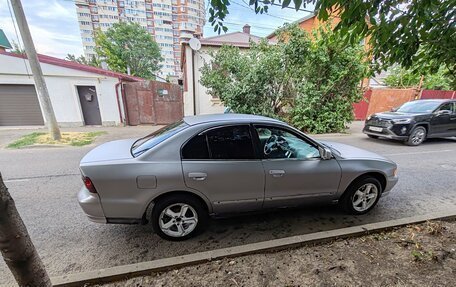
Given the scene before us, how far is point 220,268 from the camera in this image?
2137 millimetres

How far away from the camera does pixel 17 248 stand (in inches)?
49.6

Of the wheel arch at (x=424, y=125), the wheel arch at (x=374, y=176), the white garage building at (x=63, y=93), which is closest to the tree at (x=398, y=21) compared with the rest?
the wheel arch at (x=374, y=176)

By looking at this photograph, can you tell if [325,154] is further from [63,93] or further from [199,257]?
[63,93]

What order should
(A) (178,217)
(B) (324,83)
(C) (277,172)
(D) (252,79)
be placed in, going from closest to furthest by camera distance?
(A) (178,217)
(C) (277,172)
(D) (252,79)
(B) (324,83)

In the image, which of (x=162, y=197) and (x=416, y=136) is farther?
(x=416, y=136)

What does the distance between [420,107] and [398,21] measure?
8.45 meters

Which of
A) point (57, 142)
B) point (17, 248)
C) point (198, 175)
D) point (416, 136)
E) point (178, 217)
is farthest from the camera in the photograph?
point (57, 142)

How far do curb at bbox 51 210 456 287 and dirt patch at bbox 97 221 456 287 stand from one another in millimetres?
52

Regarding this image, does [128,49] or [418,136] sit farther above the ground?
[128,49]

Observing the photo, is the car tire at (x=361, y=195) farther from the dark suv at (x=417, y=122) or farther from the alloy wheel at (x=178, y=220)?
the dark suv at (x=417, y=122)

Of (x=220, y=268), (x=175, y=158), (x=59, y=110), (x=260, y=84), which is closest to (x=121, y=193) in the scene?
(x=175, y=158)

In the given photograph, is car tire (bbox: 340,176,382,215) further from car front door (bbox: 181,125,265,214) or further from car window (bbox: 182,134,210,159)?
car window (bbox: 182,134,210,159)

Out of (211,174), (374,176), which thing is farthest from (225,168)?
(374,176)

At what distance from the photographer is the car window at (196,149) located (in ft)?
8.37
